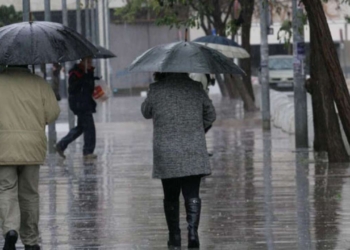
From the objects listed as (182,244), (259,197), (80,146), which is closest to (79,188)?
(259,197)

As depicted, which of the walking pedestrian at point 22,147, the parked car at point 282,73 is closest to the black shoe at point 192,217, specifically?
the walking pedestrian at point 22,147

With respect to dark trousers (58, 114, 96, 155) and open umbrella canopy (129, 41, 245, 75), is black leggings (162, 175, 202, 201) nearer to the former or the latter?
open umbrella canopy (129, 41, 245, 75)

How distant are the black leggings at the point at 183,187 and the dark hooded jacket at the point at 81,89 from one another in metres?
7.94

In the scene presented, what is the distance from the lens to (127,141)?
72.7ft

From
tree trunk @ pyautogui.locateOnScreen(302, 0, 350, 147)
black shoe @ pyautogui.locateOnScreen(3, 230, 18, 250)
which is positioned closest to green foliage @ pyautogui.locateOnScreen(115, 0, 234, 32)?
tree trunk @ pyautogui.locateOnScreen(302, 0, 350, 147)

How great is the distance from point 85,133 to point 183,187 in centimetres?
838

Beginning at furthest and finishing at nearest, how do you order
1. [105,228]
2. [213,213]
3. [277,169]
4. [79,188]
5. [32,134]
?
[277,169] → [79,188] → [213,213] → [105,228] → [32,134]

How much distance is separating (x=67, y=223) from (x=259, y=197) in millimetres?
2611

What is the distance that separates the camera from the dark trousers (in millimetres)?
17516

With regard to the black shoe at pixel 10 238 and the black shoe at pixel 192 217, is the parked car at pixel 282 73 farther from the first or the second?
the black shoe at pixel 10 238

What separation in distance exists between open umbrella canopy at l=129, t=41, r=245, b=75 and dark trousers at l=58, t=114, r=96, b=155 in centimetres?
798

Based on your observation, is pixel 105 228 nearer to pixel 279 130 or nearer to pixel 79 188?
pixel 79 188

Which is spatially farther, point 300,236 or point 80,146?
point 80,146

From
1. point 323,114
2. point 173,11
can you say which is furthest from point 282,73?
point 323,114
